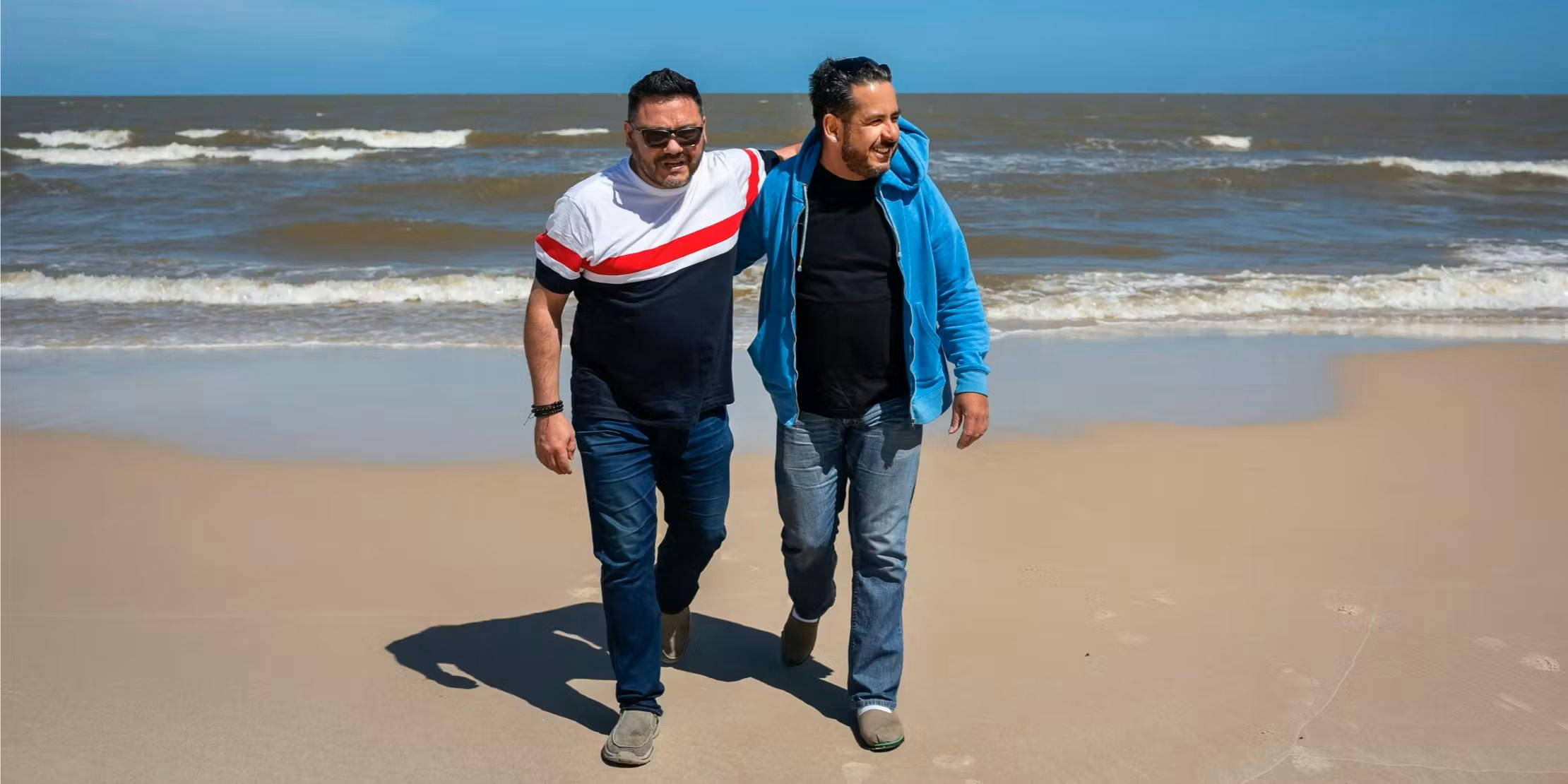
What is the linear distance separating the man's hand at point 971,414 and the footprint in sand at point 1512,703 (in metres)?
1.60

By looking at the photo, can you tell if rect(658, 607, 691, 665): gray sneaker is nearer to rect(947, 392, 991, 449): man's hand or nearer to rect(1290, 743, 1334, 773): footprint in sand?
rect(947, 392, 991, 449): man's hand

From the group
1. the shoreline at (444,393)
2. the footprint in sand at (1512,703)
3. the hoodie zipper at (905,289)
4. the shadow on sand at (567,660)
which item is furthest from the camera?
the shoreline at (444,393)

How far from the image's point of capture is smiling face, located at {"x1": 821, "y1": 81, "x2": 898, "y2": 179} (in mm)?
2795

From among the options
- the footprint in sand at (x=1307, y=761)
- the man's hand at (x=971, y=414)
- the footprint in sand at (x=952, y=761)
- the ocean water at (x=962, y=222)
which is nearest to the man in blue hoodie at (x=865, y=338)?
the man's hand at (x=971, y=414)

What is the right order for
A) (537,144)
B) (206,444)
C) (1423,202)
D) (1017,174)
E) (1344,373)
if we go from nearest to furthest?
(206,444) < (1344,373) < (1423,202) < (1017,174) < (537,144)

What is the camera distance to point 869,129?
2812mm

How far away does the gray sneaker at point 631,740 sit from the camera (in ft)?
9.73

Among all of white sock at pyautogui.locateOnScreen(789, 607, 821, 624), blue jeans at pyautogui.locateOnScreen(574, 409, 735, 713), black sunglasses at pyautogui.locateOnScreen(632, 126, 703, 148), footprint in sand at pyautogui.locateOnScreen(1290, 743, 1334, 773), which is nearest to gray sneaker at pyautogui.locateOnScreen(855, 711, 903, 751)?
white sock at pyautogui.locateOnScreen(789, 607, 821, 624)

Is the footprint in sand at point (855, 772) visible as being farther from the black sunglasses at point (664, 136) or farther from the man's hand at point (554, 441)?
the black sunglasses at point (664, 136)

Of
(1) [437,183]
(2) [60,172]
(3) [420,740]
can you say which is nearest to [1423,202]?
(1) [437,183]

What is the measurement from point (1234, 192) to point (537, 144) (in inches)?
732

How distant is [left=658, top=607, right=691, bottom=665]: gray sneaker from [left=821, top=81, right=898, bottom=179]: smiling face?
1420 millimetres

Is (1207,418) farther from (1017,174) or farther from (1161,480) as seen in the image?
(1017,174)

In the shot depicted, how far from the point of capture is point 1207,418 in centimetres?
607
